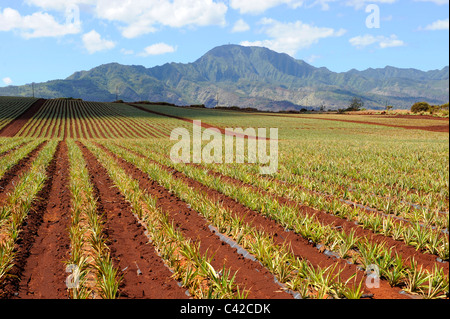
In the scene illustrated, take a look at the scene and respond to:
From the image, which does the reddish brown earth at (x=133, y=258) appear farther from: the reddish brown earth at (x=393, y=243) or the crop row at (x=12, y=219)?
the reddish brown earth at (x=393, y=243)

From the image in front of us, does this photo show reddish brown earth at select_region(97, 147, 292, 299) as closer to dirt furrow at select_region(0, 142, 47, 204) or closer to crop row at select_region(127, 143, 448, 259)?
crop row at select_region(127, 143, 448, 259)

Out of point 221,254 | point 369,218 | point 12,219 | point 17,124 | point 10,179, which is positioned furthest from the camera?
point 17,124

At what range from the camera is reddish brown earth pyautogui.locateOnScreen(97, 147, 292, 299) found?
4.42 metres

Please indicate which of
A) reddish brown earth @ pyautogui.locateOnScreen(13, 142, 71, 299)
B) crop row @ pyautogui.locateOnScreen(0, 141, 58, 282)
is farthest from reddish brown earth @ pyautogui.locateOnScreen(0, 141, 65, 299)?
crop row @ pyautogui.locateOnScreen(0, 141, 58, 282)

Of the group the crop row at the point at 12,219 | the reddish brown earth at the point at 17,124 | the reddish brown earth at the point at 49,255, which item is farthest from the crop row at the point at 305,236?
the reddish brown earth at the point at 17,124

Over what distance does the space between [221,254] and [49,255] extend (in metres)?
3.42

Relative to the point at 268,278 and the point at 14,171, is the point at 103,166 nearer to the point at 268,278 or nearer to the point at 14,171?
the point at 14,171

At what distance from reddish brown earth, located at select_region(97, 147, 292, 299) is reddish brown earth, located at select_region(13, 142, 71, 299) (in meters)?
2.51

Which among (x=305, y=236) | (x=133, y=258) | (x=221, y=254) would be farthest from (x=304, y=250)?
(x=133, y=258)

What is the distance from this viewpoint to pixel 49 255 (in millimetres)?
5523

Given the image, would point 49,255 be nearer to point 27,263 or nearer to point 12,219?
point 27,263

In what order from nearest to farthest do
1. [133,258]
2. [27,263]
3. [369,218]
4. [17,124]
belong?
[27,263]
[133,258]
[369,218]
[17,124]

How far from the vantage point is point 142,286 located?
180 inches
